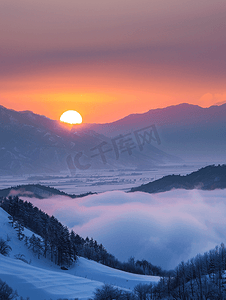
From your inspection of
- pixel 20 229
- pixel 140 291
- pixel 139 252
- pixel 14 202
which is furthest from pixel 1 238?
pixel 139 252

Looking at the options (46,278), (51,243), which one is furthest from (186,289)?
(51,243)

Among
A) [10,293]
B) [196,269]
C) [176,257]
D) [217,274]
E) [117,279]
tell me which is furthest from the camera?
[176,257]

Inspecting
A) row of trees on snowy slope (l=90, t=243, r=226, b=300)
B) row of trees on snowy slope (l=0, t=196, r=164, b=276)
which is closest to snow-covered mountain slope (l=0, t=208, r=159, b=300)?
row of trees on snowy slope (l=0, t=196, r=164, b=276)

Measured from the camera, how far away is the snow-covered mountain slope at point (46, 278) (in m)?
52.9

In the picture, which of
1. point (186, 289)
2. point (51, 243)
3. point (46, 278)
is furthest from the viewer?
point (51, 243)

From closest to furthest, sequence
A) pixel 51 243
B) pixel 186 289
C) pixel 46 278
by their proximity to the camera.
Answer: pixel 46 278
pixel 186 289
pixel 51 243

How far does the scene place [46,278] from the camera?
6034cm

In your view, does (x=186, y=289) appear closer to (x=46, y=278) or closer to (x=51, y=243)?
(x=46, y=278)

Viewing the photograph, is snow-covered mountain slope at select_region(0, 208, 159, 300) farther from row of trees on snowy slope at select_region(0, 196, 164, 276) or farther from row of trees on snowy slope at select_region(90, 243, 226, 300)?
row of trees on snowy slope at select_region(90, 243, 226, 300)

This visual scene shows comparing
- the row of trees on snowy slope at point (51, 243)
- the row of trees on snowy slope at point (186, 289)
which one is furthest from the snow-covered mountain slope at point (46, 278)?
the row of trees on snowy slope at point (186, 289)

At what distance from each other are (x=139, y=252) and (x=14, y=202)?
103 m

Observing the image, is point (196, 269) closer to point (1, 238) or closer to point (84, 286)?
point (84, 286)

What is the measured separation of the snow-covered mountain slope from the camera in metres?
52.9

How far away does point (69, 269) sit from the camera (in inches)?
3462
